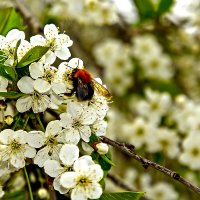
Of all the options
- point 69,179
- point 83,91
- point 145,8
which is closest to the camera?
point 69,179

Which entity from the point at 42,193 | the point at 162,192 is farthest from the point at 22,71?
the point at 162,192

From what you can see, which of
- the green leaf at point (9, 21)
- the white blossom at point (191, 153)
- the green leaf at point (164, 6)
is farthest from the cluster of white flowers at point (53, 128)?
the green leaf at point (164, 6)

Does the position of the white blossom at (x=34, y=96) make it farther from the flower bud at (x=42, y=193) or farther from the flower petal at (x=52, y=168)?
the flower bud at (x=42, y=193)

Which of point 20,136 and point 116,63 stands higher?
point 116,63

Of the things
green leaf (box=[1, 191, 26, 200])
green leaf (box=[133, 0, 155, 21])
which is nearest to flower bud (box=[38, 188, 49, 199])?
green leaf (box=[1, 191, 26, 200])

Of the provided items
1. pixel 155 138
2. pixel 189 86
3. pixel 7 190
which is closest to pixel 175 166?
pixel 155 138

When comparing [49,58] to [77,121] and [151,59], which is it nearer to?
[77,121]
